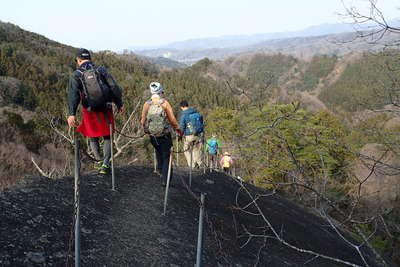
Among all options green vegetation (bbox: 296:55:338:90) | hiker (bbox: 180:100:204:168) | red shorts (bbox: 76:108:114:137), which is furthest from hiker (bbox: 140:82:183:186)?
green vegetation (bbox: 296:55:338:90)

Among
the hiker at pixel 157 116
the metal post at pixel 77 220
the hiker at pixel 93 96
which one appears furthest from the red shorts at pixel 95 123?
the metal post at pixel 77 220

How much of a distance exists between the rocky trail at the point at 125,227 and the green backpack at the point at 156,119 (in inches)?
43.9

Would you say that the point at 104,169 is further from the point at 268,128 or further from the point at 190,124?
the point at 268,128

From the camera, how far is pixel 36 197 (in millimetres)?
4449

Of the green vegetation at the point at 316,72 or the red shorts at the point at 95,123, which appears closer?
the red shorts at the point at 95,123

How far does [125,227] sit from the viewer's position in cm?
454

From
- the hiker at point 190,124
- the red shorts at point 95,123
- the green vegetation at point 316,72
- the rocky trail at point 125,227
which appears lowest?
the green vegetation at point 316,72

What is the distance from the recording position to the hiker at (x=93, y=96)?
15.9ft

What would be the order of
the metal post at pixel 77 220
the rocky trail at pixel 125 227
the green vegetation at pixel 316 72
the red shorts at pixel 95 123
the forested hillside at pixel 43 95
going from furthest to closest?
1. the green vegetation at pixel 316 72
2. the forested hillside at pixel 43 95
3. the red shorts at pixel 95 123
4. the rocky trail at pixel 125 227
5. the metal post at pixel 77 220

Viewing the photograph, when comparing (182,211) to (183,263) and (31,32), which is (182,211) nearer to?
(183,263)

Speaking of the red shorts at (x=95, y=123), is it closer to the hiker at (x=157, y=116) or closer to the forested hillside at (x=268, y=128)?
the hiker at (x=157, y=116)

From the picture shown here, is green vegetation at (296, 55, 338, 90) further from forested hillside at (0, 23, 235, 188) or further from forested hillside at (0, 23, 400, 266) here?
forested hillside at (0, 23, 235, 188)

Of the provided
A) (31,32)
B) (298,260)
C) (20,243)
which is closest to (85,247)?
(20,243)

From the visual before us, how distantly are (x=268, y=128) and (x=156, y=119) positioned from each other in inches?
101
